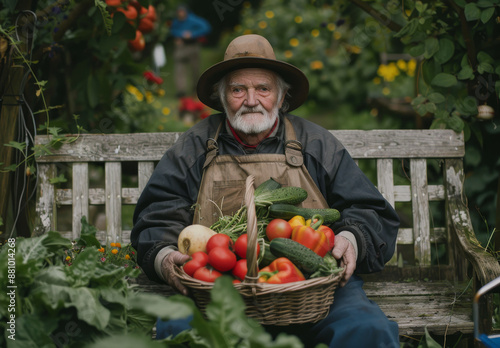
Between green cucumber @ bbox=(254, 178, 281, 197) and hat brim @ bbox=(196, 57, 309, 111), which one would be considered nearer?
green cucumber @ bbox=(254, 178, 281, 197)

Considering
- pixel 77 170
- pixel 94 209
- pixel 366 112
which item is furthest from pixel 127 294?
pixel 366 112

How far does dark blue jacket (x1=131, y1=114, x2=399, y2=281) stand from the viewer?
275 centimetres

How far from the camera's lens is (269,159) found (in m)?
2.95

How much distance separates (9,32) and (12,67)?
0.72 feet

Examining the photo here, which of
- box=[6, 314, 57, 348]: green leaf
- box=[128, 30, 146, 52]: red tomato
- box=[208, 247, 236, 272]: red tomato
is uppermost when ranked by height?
box=[128, 30, 146, 52]: red tomato

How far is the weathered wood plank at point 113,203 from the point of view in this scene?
10.9 ft

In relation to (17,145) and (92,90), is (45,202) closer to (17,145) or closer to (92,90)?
(17,145)

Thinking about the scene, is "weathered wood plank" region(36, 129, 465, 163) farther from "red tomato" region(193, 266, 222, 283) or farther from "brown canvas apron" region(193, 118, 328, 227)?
"red tomato" region(193, 266, 222, 283)

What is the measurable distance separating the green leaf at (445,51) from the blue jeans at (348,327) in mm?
1706

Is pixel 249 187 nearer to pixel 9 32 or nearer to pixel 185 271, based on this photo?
pixel 185 271

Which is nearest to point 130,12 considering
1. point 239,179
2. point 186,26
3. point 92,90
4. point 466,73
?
point 92,90

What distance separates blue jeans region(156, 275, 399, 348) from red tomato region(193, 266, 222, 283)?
0.31 meters

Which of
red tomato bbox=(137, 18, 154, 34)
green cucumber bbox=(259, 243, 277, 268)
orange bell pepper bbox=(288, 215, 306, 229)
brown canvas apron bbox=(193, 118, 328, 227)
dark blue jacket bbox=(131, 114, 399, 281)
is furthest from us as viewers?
red tomato bbox=(137, 18, 154, 34)

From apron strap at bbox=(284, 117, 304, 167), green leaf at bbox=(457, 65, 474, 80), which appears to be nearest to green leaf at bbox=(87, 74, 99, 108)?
apron strap at bbox=(284, 117, 304, 167)
